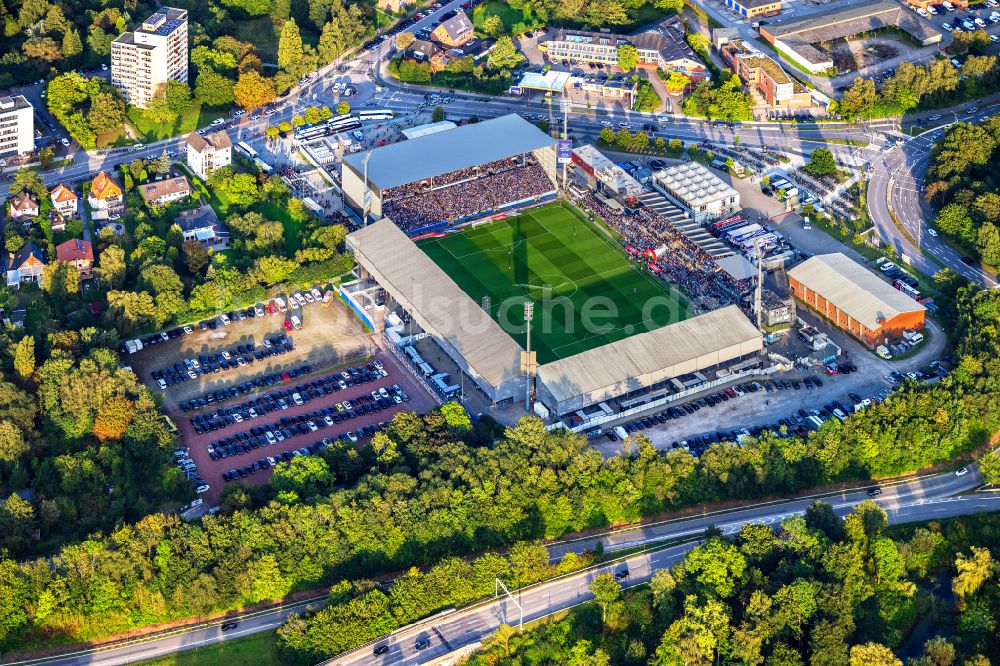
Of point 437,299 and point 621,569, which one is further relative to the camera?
point 437,299

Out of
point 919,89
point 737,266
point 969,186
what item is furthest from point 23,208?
point 919,89

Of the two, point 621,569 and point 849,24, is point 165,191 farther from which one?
point 849,24

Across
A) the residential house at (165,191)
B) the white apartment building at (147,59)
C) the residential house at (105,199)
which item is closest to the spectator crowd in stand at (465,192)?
the residential house at (165,191)

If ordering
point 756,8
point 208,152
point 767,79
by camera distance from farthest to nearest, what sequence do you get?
point 756,8 < point 767,79 < point 208,152

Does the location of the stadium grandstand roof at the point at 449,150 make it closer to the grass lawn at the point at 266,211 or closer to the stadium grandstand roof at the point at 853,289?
the grass lawn at the point at 266,211

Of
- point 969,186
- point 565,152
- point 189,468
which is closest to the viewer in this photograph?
point 189,468

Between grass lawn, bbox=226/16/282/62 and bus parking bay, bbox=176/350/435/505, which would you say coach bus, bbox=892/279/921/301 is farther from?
grass lawn, bbox=226/16/282/62
